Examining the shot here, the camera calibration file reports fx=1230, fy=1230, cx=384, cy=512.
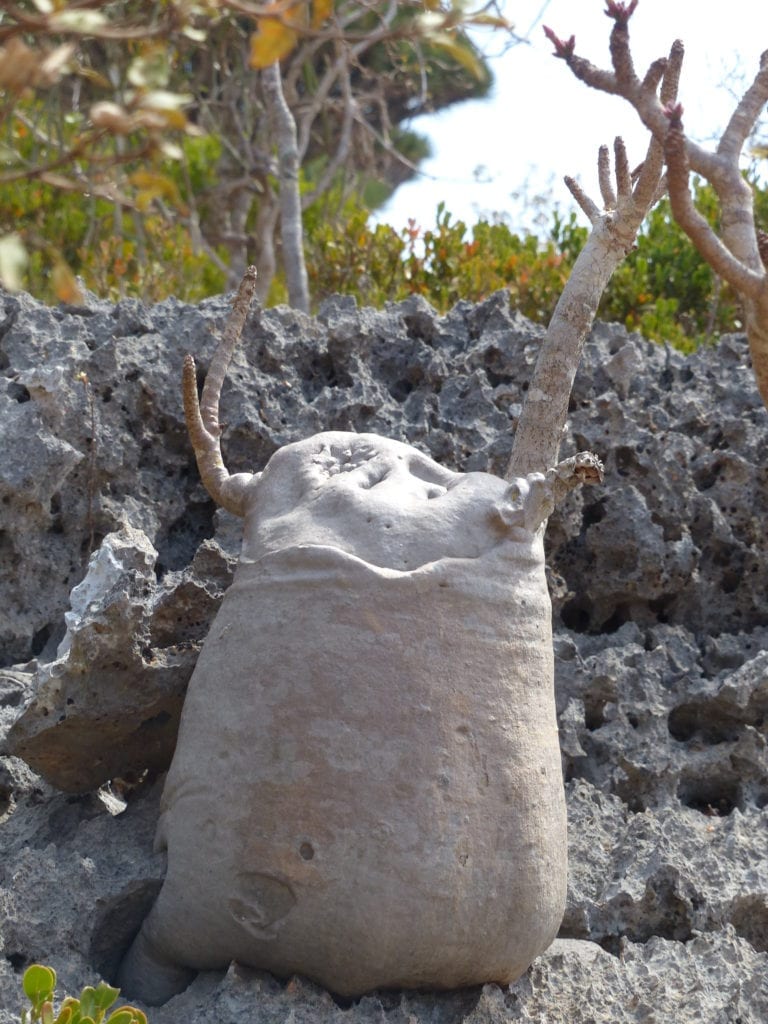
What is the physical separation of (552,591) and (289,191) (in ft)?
10.5

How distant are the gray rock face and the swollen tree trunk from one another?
2.00 meters

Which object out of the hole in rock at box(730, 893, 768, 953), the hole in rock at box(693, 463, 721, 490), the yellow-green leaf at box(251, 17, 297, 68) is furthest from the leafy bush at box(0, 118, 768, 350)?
the yellow-green leaf at box(251, 17, 297, 68)

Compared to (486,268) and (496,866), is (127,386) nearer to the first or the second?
(496,866)

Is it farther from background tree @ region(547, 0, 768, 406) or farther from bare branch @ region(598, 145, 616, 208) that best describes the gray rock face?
background tree @ region(547, 0, 768, 406)

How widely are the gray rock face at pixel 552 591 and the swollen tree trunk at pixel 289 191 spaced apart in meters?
2.00

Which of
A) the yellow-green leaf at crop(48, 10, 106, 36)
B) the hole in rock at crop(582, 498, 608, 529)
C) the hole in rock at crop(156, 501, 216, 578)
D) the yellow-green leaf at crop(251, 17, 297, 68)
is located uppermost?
the yellow-green leaf at crop(251, 17, 297, 68)

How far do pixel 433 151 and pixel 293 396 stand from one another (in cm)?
1128

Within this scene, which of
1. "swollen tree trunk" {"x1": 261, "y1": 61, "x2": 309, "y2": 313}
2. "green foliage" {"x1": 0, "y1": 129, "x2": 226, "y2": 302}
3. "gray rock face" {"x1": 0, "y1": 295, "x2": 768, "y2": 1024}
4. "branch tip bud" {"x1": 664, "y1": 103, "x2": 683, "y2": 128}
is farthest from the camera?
"green foliage" {"x1": 0, "y1": 129, "x2": 226, "y2": 302}

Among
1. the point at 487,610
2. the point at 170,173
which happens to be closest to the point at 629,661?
the point at 487,610

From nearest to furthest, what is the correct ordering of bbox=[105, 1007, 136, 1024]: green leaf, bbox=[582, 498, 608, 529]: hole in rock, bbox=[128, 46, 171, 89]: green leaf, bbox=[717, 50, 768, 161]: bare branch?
bbox=[128, 46, 171, 89]: green leaf, bbox=[105, 1007, 136, 1024]: green leaf, bbox=[717, 50, 768, 161]: bare branch, bbox=[582, 498, 608, 529]: hole in rock

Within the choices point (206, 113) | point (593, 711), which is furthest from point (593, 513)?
point (206, 113)

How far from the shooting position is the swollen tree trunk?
5.90 meters

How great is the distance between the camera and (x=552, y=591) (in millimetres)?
3656

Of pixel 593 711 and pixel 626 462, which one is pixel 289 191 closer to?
pixel 626 462
